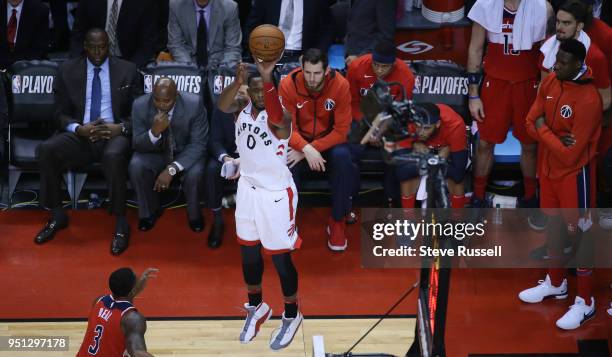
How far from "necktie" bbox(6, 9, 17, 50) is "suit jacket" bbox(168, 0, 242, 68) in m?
1.50

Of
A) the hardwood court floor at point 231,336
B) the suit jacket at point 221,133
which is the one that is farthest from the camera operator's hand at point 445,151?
the suit jacket at point 221,133

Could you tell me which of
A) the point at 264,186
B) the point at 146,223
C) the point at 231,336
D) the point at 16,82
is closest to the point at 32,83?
the point at 16,82

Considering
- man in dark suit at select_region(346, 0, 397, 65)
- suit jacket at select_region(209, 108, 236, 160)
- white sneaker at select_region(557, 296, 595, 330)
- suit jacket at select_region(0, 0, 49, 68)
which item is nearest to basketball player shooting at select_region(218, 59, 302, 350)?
suit jacket at select_region(209, 108, 236, 160)

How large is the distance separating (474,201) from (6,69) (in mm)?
4502

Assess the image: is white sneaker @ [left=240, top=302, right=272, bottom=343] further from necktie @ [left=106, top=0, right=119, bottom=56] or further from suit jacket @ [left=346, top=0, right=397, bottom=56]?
necktie @ [left=106, top=0, right=119, bottom=56]

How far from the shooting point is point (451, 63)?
934cm

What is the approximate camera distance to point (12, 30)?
991 centimetres

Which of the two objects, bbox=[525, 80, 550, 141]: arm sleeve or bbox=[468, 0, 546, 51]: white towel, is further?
bbox=[468, 0, 546, 51]: white towel

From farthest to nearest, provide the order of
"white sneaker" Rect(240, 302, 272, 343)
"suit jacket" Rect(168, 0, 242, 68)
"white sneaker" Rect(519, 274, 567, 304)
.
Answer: "suit jacket" Rect(168, 0, 242, 68) < "white sneaker" Rect(519, 274, 567, 304) < "white sneaker" Rect(240, 302, 272, 343)

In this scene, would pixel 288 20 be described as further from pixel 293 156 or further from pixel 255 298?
pixel 255 298

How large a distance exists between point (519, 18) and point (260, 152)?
9.71 feet

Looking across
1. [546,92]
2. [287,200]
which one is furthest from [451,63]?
[287,200]

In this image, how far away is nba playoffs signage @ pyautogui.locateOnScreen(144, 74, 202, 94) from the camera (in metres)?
9.29

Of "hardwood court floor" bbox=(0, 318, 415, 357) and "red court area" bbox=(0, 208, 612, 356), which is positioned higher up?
"hardwood court floor" bbox=(0, 318, 415, 357)
